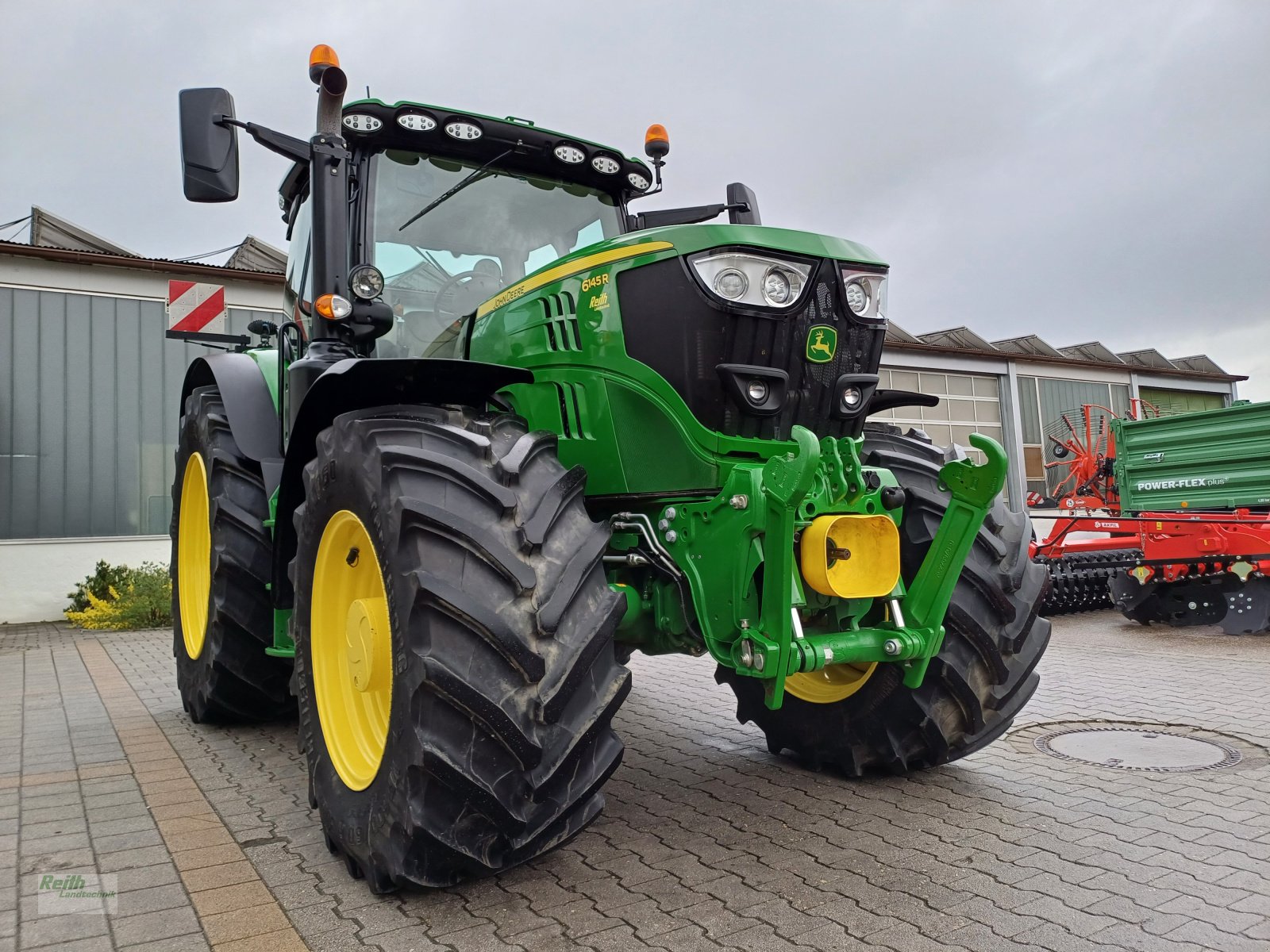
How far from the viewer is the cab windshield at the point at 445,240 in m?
3.89

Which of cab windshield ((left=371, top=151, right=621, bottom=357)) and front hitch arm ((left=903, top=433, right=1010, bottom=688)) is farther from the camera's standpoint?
cab windshield ((left=371, top=151, right=621, bottom=357))

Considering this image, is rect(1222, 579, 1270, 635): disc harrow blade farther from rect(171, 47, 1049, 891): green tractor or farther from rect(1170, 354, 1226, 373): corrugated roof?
rect(1170, 354, 1226, 373): corrugated roof

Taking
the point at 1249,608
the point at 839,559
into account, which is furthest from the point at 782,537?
the point at 1249,608

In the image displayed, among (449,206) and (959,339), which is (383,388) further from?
(959,339)

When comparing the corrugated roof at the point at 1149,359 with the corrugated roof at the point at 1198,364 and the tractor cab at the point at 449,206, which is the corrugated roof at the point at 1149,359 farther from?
the tractor cab at the point at 449,206

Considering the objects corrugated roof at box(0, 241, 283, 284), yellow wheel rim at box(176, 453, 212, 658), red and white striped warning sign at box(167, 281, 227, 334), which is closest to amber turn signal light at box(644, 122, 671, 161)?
yellow wheel rim at box(176, 453, 212, 658)

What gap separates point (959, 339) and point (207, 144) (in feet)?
62.0

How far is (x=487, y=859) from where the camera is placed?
244 cm

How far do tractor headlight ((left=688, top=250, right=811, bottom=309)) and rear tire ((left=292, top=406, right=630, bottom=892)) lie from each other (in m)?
0.72

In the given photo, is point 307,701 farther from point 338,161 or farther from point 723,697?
point 723,697

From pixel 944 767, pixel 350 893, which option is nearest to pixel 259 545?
pixel 350 893

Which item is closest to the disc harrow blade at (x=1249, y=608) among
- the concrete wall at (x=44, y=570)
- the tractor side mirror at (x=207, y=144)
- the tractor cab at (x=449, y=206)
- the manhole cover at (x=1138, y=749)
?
the manhole cover at (x=1138, y=749)

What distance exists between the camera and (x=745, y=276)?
2.91 meters

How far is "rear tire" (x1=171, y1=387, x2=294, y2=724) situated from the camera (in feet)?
14.4
